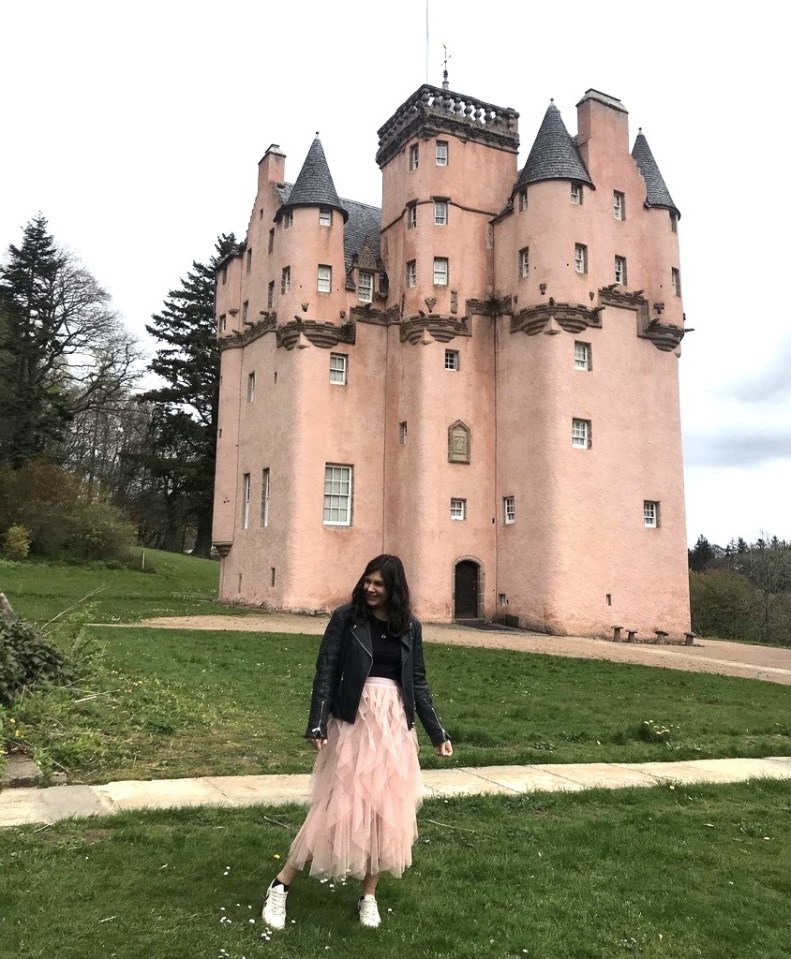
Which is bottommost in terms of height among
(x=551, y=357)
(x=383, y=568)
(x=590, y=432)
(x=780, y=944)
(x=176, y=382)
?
(x=780, y=944)

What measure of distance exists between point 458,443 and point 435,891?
2605 centimetres

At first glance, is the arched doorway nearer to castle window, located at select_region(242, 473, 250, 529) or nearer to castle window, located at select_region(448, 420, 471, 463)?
castle window, located at select_region(448, 420, 471, 463)

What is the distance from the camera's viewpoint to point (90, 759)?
754 cm

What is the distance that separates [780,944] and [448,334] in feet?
89.9

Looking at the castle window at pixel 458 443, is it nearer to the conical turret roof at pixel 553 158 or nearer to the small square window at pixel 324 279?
the small square window at pixel 324 279

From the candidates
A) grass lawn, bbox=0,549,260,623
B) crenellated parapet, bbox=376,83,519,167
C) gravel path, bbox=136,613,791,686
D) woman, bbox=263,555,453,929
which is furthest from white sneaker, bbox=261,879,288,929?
crenellated parapet, bbox=376,83,519,167

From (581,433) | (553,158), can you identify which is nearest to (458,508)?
(581,433)

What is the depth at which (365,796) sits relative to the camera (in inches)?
185

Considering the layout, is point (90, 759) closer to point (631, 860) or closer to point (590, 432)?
point (631, 860)

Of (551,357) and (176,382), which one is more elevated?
(176,382)

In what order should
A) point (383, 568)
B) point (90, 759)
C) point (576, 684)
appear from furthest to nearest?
point (576, 684)
point (90, 759)
point (383, 568)

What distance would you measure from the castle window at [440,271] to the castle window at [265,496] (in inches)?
397

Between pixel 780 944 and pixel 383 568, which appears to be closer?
pixel 780 944

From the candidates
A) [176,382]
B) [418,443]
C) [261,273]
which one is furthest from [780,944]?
[176,382]
